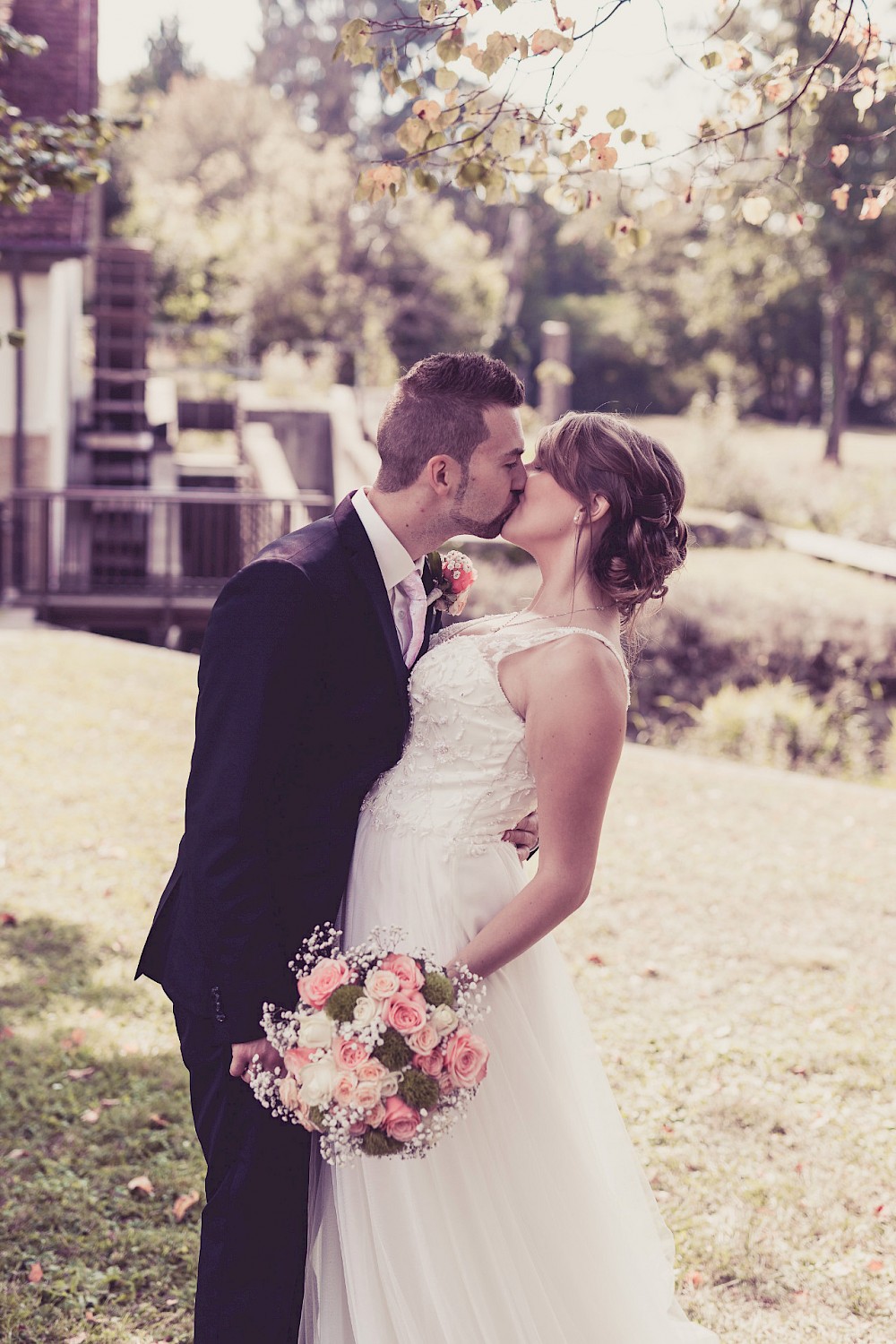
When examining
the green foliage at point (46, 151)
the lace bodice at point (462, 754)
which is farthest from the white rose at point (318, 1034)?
the green foliage at point (46, 151)

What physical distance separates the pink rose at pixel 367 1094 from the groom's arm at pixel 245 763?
0.39 metres

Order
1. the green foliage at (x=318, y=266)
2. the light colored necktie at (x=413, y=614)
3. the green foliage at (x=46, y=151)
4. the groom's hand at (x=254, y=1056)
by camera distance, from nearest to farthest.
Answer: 1. the groom's hand at (x=254, y=1056)
2. the light colored necktie at (x=413, y=614)
3. the green foliage at (x=46, y=151)
4. the green foliage at (x=318, y=266)

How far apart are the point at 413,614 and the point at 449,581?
9.3 inches

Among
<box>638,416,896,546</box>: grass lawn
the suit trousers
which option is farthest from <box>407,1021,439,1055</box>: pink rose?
<box>638,416,896,546</box>: grass lawn

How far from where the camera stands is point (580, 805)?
2.58 m

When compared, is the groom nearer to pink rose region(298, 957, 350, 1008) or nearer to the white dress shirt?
the white dress shirt

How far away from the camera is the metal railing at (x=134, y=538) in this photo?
1307 cm

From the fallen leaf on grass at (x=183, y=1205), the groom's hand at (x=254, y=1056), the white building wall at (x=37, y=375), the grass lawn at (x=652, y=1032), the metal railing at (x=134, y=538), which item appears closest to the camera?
the groom's hand at (x=254, y=1056)

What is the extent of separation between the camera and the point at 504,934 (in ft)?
8.78

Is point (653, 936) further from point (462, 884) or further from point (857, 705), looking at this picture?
point (857, 705)

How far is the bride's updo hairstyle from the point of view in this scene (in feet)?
9.14

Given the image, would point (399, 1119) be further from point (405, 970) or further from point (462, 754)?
point (462, 754)

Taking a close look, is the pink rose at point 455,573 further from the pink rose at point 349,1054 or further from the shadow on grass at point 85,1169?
the shadow on grass at point 85,1169

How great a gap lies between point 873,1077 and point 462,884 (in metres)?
3.16
